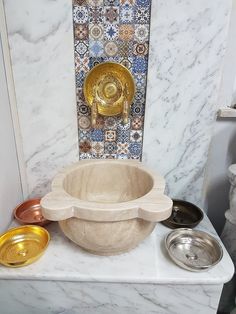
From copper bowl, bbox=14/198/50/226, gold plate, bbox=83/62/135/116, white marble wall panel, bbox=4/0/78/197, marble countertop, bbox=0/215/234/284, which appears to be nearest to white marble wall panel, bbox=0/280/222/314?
marble countertop, bbox=0/215/234/284

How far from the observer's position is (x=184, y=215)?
108cm

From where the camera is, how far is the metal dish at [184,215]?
1.01 meters

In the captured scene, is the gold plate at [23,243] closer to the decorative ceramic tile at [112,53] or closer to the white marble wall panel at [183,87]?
the decorative ceramic tile at [112,53]

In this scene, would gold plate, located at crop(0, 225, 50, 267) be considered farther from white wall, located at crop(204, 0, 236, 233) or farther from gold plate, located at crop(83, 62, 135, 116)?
white wall, located at crop(204, 0, 236, 233)

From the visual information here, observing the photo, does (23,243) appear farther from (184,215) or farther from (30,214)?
(184,215)

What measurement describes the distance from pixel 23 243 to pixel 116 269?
37cm

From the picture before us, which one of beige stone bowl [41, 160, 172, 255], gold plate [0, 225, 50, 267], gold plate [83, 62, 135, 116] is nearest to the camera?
beige stone bowl [41, 160, 172, 255]

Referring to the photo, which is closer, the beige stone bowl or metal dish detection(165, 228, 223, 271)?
the beige stone bowl

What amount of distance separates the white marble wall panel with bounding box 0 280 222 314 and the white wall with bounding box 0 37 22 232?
0.26m

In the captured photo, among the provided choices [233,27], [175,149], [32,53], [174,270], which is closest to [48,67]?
[32,53]

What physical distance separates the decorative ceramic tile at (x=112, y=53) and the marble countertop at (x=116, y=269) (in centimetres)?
43

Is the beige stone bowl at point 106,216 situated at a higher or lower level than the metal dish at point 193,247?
higher

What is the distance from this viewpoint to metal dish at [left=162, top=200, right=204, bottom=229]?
1006mm

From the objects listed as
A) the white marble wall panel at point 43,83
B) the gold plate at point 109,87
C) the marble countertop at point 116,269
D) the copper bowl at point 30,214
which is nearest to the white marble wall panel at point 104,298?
the marble countertop at point 116,269
